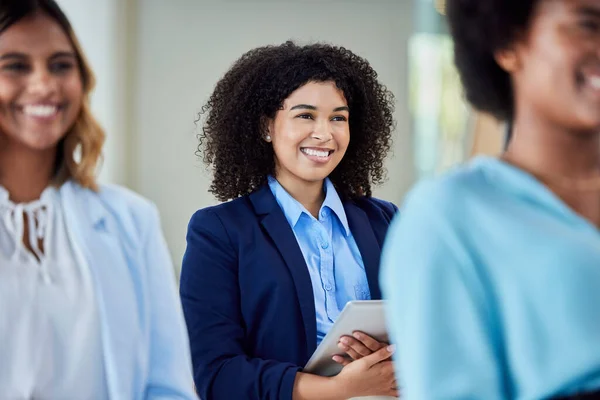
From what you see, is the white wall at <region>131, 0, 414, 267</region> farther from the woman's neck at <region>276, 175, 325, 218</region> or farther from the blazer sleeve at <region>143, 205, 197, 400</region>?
the blazer sleeve at <region>143, 205, 197, 400</region>

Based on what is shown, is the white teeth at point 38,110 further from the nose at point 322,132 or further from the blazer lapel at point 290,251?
the nose at point 322,132

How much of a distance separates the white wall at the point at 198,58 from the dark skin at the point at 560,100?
3912 mm

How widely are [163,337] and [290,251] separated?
65 cm

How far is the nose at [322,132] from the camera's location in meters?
2.25

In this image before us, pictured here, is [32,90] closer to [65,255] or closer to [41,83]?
[41,83]

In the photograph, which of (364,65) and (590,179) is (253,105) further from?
(590,179)

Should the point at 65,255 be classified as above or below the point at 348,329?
above

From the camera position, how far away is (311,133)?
227 centimetres

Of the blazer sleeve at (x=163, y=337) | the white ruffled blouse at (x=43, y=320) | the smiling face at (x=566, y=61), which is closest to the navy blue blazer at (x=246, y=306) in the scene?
the blazer sleeve at (x=163, y=337)

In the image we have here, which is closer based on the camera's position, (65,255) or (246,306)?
(65,255)

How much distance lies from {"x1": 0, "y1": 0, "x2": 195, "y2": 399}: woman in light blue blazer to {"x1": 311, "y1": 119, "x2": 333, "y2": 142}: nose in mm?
779

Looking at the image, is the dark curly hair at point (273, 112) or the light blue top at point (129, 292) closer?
the light blue top at point (129, 292)

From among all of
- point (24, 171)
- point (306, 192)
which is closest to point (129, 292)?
point (24, 171)

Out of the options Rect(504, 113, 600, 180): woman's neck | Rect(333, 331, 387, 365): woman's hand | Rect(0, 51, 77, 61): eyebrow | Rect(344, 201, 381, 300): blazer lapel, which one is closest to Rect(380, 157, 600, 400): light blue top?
Rect(504, 113, 600, 180): woman's neck
